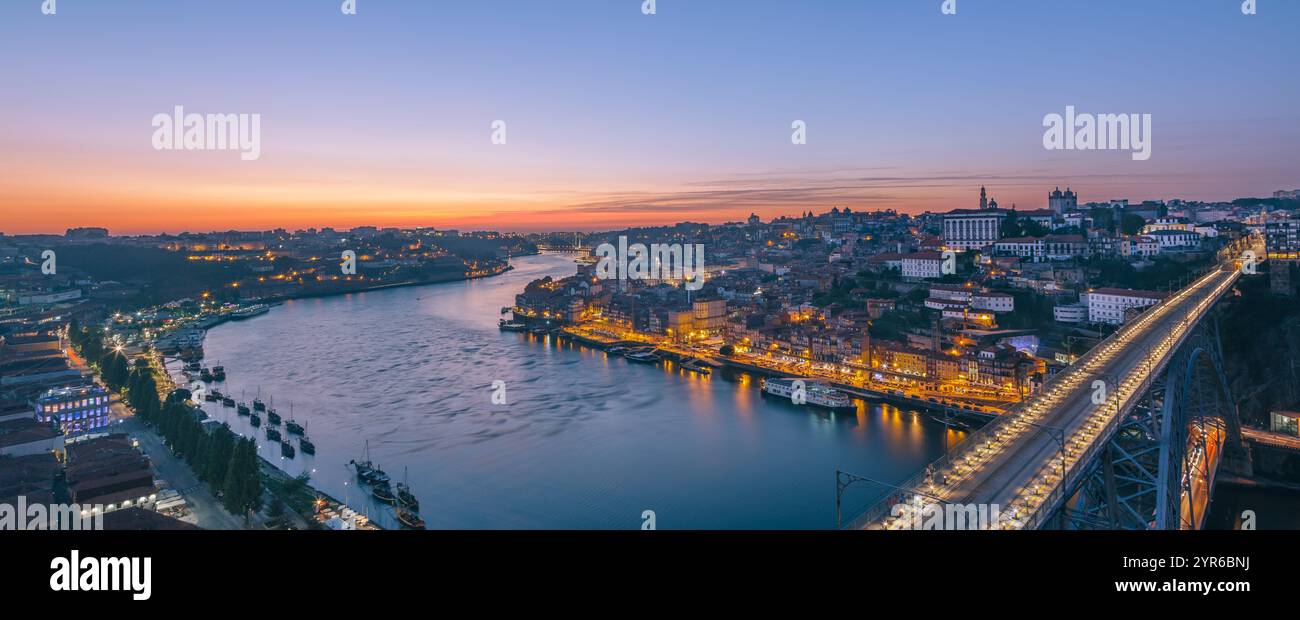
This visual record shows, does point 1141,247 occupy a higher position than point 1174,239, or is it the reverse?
point 1174,239

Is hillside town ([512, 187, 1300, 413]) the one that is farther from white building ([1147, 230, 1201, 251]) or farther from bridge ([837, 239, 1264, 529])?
bridge ([837, 239, 1264, 529])

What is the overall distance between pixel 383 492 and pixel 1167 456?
617 centimetres

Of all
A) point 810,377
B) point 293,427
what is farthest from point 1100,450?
point 293,427

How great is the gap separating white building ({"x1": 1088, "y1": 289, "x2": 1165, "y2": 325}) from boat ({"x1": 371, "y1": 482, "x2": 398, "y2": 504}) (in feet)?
37.0

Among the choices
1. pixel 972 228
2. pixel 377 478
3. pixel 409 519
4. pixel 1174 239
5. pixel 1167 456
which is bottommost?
pixel 409 519

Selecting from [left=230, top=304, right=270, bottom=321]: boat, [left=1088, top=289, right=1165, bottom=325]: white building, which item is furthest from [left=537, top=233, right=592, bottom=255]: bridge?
[left=1088, top=289, right=1165, bottom=325]: white building

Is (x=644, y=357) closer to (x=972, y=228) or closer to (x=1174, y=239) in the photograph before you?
(x=972, y=228)

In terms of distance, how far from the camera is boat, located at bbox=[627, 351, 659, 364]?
14.2m

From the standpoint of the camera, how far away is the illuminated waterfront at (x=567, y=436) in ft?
21.6

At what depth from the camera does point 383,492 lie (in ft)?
22.0

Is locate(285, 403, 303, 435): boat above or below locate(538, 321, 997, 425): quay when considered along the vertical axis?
below

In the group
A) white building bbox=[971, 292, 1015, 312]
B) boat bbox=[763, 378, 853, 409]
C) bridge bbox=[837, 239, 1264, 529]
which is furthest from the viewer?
white building bbox=[971, 292, 1015, 312]

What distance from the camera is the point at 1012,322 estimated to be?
1299cm
